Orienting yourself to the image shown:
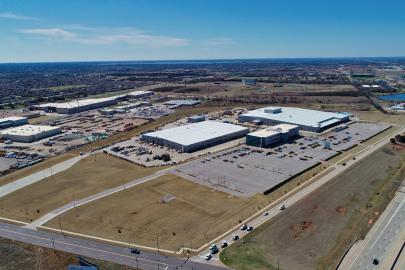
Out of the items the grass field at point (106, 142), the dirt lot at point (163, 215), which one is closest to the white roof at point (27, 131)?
the grass field at point (106, 142)

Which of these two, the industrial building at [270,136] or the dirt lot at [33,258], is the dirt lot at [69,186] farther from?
the industrial building at [270,136]

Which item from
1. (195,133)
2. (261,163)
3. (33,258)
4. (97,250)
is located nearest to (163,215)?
(97,250)

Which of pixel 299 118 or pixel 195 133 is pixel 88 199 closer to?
pixel 195 133

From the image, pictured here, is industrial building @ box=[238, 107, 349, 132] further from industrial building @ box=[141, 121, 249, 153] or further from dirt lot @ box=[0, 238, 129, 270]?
dirt lot @ box=[0, 238, 129, 270]

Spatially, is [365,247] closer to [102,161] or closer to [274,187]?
[274,187]

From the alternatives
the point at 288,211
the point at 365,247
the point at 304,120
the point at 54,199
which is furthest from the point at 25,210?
the point at 304,120

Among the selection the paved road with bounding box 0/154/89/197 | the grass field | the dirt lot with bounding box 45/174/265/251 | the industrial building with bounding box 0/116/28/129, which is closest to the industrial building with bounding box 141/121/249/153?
the grass field

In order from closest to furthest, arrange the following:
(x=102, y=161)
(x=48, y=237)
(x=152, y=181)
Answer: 1. (x=48, y=237)
2. (x=152, y=181)
3. (x=102, y=161)
